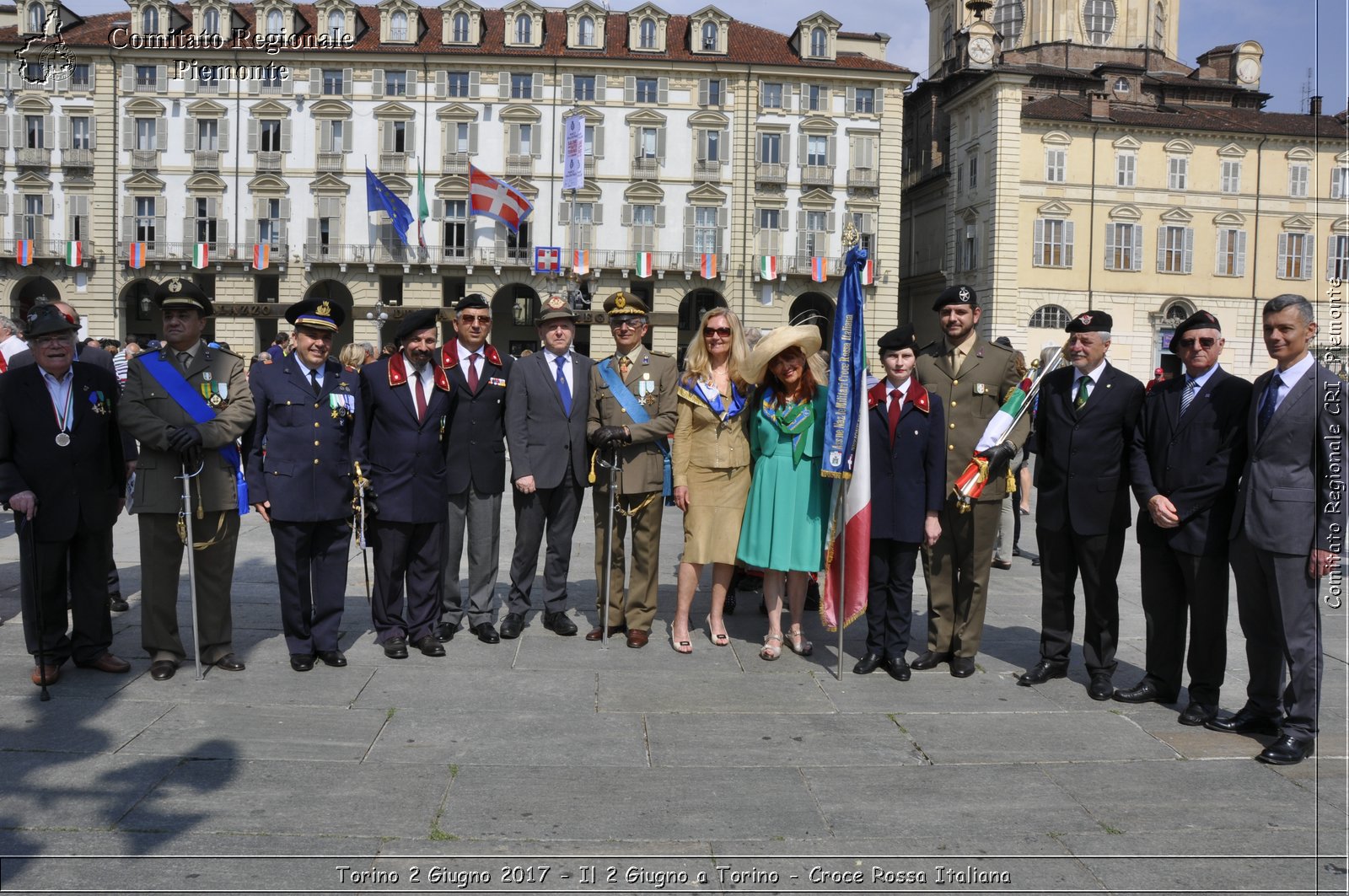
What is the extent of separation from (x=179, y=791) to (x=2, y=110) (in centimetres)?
5222

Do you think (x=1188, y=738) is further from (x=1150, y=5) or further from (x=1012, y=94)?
(x=1150, y=5)

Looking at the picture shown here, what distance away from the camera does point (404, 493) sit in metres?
6.50

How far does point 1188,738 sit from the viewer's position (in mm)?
5305

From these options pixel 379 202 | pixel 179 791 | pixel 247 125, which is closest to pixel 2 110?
pixel 247 125

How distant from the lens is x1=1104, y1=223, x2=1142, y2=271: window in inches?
1859

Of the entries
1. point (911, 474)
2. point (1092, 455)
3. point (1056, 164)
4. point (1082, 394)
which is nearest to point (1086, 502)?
point (1092, 455)

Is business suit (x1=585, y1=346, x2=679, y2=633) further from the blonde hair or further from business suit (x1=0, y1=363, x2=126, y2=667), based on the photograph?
business suit (x1=0, y1=363, x2=126, y2=667)

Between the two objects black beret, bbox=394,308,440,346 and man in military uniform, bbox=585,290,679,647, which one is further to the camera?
man in military uniform, bbox=585,290,679,647

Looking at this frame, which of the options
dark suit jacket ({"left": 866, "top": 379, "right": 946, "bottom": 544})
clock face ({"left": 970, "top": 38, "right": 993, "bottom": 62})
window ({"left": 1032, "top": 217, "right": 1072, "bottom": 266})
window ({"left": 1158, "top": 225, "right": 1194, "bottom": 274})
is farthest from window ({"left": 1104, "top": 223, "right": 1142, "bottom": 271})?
dark suit jacket ({"left": 866, "top": 379, "right": 946, "bottom": 544})

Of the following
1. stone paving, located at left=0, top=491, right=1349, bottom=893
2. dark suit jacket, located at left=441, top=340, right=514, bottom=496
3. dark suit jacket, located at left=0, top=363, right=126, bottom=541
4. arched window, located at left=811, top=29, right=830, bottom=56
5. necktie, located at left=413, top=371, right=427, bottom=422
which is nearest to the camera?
stone paving, located at left=0, top=491, right=1349, bottom=893

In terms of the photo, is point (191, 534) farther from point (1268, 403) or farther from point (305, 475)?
point (1268, 403)

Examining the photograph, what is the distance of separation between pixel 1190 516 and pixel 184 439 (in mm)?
5160

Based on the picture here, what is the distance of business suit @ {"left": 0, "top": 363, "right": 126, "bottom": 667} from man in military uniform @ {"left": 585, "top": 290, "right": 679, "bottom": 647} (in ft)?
9.03

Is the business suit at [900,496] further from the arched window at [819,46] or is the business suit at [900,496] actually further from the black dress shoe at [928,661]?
the arched window at [819,46]
